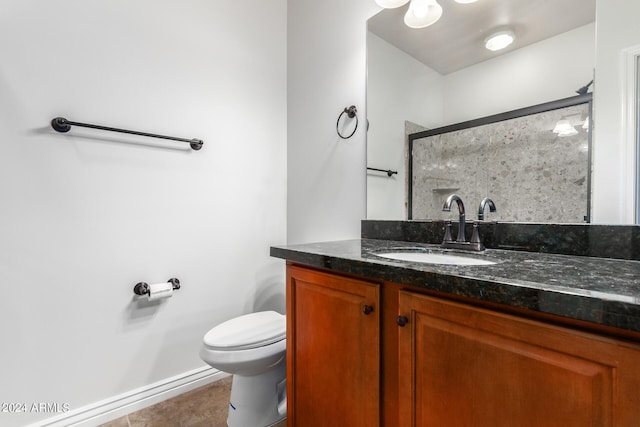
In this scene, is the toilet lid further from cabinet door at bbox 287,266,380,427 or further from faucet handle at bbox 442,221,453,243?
faucet handle at bbox 442,221,453,243

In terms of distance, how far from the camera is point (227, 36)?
1.77 metres

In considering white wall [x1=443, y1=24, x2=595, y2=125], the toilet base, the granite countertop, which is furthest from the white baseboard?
white wall [x1=443, y1=24, x2=595, y2=125]

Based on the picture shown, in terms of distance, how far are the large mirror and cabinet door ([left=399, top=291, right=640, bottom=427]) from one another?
64cm

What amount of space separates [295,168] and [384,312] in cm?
136

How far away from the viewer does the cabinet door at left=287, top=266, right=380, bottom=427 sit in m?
0.85

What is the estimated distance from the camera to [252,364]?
1234 millimetres

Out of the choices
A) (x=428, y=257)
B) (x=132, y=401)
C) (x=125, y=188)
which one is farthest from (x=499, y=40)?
(x=132, y=401)

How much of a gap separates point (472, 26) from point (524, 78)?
0.33 metres

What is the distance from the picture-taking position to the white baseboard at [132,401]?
1270mm

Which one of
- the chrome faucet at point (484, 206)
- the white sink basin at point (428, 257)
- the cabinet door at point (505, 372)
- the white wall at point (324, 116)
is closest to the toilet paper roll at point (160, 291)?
the white wall at point (324, 116)

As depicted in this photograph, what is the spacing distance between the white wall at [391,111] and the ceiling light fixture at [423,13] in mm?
138

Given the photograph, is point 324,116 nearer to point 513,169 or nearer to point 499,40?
point 499,40

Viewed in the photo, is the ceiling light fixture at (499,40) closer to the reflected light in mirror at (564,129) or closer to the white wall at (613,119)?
the white wall at (613,119)

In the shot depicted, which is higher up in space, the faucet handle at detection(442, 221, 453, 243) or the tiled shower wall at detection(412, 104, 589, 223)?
the tiled shower wall at detection(412, 104, 589, 223)
